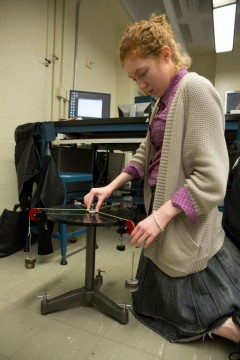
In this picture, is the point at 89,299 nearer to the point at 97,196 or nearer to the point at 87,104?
the point at 97,196

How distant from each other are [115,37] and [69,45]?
1355 mm

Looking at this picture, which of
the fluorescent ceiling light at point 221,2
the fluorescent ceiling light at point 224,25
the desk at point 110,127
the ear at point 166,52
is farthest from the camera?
the fluorescent ceiling light at point 224,25

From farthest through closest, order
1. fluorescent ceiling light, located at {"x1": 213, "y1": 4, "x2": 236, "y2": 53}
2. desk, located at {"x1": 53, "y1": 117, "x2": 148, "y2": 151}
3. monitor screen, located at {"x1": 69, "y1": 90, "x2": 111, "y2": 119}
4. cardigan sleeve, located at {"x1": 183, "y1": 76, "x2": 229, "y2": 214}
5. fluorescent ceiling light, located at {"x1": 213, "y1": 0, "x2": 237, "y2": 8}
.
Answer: fluorescent ceiling light, located at {"x1": 213, "y1": 4, "x2": 236, "y2": 53} < fluorescent ceiling light, located at {"x1": 213, "y1": 0, "x2": 237, "y2": 8} < monitor screen, located at {"x1": 69, "y1": 90, "x2": 111, "y2": 119} < desk, located at {"x1": 53, "y1": 117, "x2": 148, "y2": 151} < cardigan sleeve, located at {"x1": 183, "y1": 76, "x2": 229, "y2": 214}

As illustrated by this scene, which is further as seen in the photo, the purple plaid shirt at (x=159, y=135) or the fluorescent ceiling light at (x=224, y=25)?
the fluorescent ceiling light at (x=224, y=25)

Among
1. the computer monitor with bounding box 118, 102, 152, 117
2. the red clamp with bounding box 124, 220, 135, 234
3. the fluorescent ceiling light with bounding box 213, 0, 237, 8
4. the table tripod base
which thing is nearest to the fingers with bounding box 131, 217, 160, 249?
the red clamp with bounding box 124, 220, 135, 234

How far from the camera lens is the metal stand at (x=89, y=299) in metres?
1.01

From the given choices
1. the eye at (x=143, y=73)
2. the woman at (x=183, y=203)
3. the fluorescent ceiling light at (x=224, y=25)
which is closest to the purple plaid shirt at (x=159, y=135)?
the woman at (x=183, y=203)

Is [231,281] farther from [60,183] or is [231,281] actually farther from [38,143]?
[38,143]

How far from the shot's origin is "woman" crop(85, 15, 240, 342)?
0.77m

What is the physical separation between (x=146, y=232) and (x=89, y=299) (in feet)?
1.73

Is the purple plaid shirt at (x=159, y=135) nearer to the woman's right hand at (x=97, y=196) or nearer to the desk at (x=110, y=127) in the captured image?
the woman's right hand at (x=97, y=196)

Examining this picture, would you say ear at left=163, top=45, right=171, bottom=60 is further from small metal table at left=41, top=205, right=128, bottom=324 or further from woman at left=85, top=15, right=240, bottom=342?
small metal table at left=41, top=205, right=128, bottom=324

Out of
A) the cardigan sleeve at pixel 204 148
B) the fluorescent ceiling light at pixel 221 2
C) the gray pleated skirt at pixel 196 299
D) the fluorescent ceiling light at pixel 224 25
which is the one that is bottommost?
the gray pleated skirt at pixel 196 299

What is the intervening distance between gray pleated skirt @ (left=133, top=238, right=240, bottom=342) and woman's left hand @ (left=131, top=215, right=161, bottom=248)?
27 centimetres
